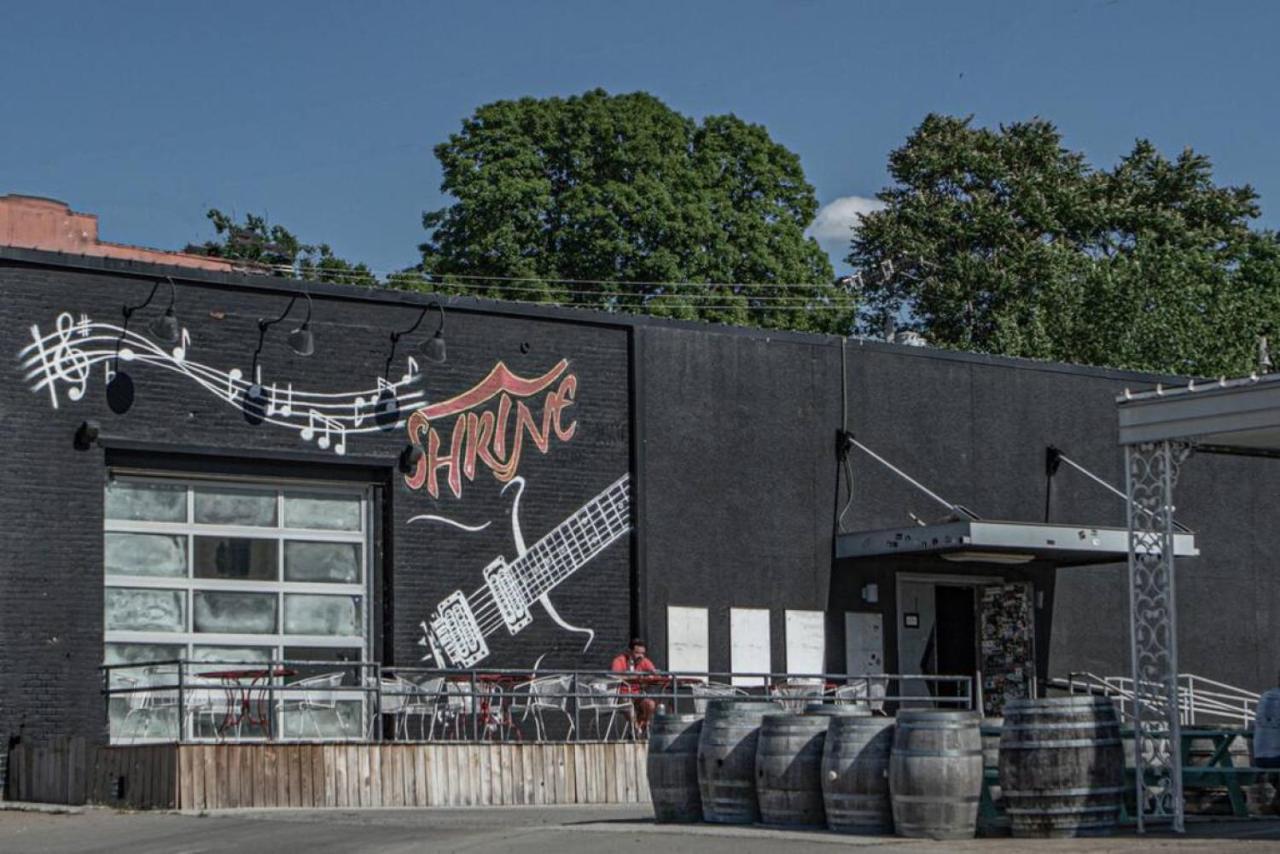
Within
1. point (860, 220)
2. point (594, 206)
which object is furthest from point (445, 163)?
point (860, 220)

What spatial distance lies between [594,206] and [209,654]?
84.3ft

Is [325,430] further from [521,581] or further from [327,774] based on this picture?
[327,774]

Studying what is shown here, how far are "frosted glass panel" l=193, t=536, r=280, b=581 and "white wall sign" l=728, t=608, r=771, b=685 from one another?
5986 mm

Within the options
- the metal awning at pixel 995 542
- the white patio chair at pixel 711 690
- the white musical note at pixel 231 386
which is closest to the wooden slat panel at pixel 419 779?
the white patio chair at pixel 711 690

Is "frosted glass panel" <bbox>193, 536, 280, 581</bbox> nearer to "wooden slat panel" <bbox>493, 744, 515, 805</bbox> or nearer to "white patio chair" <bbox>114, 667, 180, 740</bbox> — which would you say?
"white patio chair" <bbox>114, 667, 180, 740</bbox>

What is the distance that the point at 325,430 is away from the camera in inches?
927

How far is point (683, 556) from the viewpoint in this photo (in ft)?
84.8

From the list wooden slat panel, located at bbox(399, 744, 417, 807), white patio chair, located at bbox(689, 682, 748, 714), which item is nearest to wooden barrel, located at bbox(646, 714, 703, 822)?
wooden slat panel, located at bbox(399, 744, 417, 807)

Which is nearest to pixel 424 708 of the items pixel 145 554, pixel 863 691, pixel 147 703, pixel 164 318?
pixel 147 703

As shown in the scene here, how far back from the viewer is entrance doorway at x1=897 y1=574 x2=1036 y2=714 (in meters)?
28.0

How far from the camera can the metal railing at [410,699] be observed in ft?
69.5

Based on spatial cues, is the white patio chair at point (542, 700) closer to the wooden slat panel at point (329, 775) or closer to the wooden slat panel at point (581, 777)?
the wooden slat panel at point (581, 777)

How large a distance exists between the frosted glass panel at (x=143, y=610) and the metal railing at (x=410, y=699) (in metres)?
0.50

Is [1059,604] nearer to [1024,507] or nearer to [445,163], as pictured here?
[1024,507]
